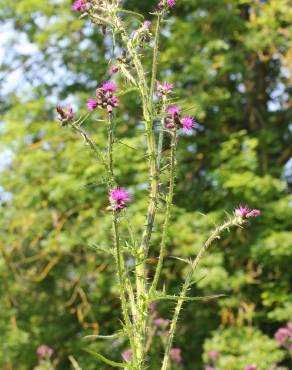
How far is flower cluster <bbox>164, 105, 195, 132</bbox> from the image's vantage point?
2312 mm

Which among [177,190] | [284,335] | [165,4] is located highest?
[165,4]

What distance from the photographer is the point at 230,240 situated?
8.08 meters

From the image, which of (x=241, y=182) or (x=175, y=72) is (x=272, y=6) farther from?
(x=241, y=182)

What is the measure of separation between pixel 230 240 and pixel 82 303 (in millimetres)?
2145

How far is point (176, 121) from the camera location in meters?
2.31

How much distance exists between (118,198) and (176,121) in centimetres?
38

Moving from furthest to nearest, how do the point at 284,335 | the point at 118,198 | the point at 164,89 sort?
the point at 284,335, the point at 164,89, the point at 118,198

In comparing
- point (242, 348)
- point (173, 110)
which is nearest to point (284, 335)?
point (242, 348)

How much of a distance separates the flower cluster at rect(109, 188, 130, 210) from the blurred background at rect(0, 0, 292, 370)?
179 inches

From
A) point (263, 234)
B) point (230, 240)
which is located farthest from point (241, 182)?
point (230, 240)

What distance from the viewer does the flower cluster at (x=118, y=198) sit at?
215 cm

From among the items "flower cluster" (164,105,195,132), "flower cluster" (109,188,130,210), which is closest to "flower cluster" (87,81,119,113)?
"flower cluster" (164,105,195,132)

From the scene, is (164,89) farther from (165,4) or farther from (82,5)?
(82,5)

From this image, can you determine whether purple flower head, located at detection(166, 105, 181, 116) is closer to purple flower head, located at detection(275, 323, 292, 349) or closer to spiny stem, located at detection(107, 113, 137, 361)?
spiny stem, located at detection(107, 113, 137, 361)
